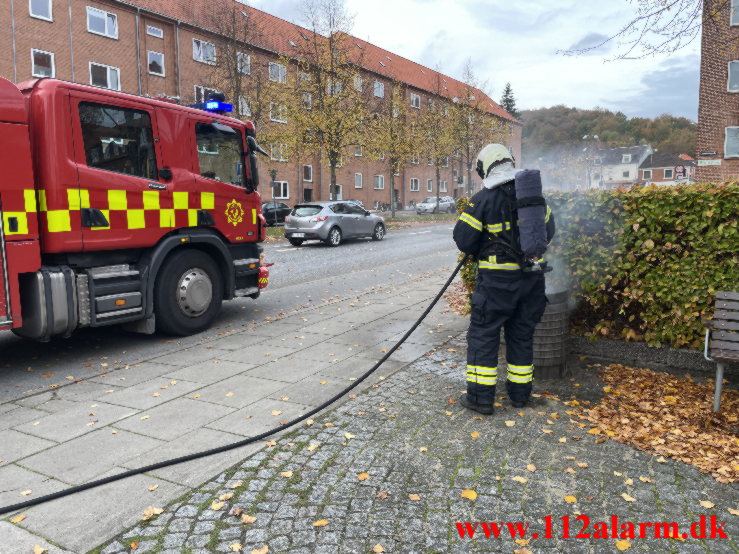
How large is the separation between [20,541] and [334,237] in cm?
1732

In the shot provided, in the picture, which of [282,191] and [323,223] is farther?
[282,191]

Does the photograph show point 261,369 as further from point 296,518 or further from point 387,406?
point 296,518

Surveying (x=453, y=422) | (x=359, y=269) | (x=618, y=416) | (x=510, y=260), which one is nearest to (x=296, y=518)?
(x=453, y=422)

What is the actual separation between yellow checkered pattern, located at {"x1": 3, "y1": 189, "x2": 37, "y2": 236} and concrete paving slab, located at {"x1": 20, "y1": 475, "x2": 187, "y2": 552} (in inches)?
113

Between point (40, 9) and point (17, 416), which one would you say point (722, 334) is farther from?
point (40, 9)

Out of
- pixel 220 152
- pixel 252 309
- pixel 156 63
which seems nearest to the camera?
pixel 220 152

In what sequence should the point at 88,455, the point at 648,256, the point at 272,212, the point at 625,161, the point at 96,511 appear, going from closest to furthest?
the point at 96,511
the point at 88,455
the point at 648,256
the point at 272,212
the point at 625,161

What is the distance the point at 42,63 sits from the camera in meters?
27.6

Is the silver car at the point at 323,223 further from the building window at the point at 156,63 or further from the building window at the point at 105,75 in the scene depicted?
the building window at the point at 156,63

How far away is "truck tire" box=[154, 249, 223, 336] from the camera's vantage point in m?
6.50

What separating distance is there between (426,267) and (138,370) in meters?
9.53

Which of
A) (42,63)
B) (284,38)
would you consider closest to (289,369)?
(42,63)

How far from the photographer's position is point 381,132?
3291cm

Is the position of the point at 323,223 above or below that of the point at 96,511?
above
